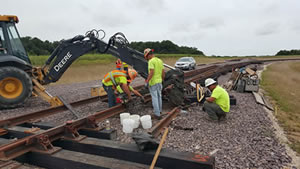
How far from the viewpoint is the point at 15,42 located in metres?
8.02

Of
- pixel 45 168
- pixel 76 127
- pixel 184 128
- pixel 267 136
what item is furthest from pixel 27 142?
pixel 267 136

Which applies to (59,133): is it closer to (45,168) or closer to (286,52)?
(45,168)

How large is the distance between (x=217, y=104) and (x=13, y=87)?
7.01 meters

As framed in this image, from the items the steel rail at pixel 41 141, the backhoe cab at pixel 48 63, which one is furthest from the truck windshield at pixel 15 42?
the steel rail at pixel 41 141

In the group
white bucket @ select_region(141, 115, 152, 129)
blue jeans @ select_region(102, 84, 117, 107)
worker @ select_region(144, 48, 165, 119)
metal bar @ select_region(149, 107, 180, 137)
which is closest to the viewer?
metal bar @ select_region(149, 107, 180, 137)

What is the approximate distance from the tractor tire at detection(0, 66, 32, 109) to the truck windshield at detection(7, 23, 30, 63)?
3.06 feet

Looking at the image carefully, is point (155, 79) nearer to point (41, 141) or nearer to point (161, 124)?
point (161, 124)

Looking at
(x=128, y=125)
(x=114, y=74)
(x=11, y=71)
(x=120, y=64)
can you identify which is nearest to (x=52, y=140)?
(x=128, y=125)

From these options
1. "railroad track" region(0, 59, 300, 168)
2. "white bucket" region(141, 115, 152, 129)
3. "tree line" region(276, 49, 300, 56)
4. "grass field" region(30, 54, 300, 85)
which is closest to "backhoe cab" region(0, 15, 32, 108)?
"railroad track" region(0, 59, 300, 168)

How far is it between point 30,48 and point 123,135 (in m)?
40.7

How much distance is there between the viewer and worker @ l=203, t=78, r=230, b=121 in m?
5.38

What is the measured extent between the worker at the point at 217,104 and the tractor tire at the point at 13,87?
6238 millimetres

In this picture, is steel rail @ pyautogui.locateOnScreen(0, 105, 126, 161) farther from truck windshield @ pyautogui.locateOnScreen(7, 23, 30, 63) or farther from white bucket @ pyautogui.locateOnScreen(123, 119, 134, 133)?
truck windshield @ pyautogui.locateOnScreen(7, 23, 30, 63)

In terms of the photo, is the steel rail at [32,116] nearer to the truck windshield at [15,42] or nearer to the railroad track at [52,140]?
the railroad track at [52,140]
